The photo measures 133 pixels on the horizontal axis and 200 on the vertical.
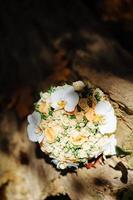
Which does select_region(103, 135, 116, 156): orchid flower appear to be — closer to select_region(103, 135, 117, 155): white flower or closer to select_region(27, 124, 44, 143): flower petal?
select_region(103, 135, 117, 155): white flower

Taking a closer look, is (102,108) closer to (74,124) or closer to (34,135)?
(74,124)

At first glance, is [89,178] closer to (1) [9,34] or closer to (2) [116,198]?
(2) [116,198]

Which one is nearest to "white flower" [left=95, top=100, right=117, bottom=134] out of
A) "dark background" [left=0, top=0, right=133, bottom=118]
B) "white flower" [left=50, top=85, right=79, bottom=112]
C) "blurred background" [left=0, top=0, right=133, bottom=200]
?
"white flower" [left=50, top=85, right=79, bottom=112]

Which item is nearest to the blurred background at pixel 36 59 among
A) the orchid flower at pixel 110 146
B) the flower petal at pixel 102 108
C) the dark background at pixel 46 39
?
the dark background at pixel 46 39

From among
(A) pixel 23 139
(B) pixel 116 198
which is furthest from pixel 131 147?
(A) pixel 23 139

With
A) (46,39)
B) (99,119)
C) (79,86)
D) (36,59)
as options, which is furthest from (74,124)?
(46,39)

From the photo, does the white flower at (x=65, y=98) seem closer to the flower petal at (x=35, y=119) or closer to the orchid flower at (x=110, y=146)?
the flower petal at (x=35, y=119)
